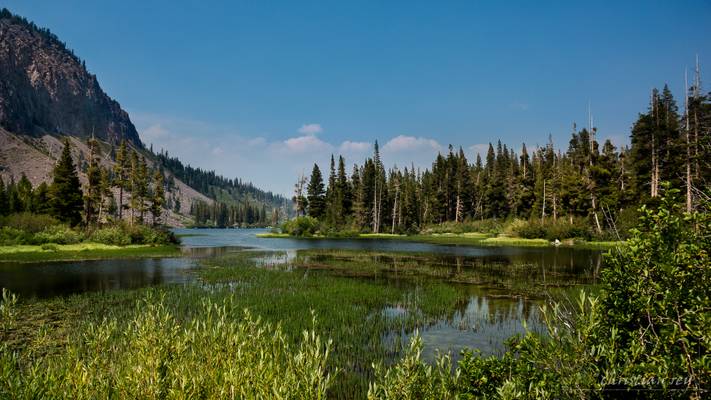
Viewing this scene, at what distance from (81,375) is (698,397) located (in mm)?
7673

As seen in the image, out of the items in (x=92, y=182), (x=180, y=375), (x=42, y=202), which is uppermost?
(x=92, y=182)

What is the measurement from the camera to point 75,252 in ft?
134

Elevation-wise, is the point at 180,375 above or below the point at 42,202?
below

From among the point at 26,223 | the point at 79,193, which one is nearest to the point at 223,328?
the point at 26,223

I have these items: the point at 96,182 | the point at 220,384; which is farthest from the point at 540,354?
the point at 96,182

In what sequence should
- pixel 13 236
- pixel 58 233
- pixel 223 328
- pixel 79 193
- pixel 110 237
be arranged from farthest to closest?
pixel 79 193 < pixel 110 237 < pixel 58 233 < pixel 13 236 < pixel 223 328

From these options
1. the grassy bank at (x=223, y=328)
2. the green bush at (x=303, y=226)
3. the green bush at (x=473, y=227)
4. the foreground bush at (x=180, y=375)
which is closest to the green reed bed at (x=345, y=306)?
the grassy bank at (x=223, y=328)

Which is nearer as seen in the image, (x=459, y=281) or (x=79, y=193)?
(x=459, y=281)

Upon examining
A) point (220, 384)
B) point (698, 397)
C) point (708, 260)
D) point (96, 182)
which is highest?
point (96, 182)

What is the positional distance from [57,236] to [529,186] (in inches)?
3611

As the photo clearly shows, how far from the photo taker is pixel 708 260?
4.84 metres

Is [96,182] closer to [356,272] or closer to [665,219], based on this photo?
[356,272]

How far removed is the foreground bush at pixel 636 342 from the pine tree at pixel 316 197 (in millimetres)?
110340

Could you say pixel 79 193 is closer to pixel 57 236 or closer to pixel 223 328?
pixel 57 236
